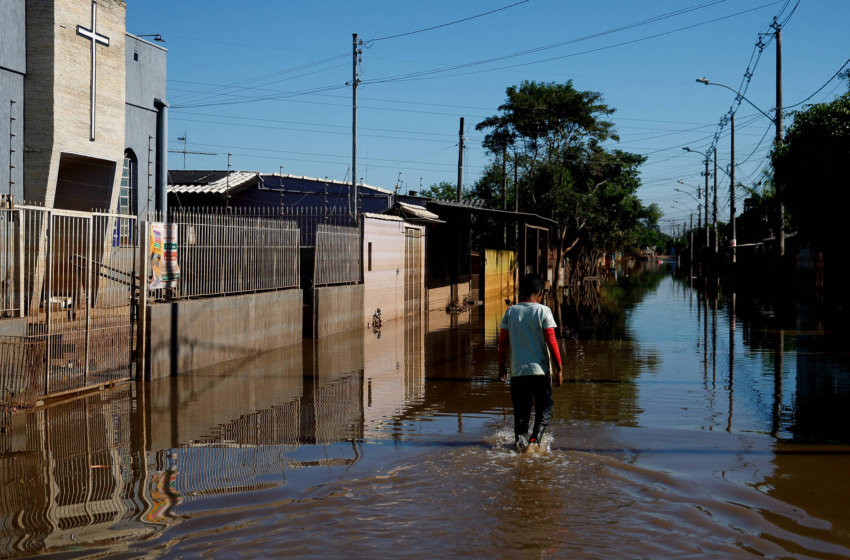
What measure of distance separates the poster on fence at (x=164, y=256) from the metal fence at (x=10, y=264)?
243 centimetres

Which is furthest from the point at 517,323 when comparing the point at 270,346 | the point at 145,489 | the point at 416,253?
the point at 416,253

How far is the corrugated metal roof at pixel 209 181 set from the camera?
94.6 feet

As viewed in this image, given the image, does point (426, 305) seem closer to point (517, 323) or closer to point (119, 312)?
point (119, 312)

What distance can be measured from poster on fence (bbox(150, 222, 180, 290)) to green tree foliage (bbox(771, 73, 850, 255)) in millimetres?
15397

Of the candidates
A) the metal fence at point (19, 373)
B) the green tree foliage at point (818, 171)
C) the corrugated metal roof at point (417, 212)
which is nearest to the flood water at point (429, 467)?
the metal fence at point (19, 373)

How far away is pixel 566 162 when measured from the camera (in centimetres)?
4378

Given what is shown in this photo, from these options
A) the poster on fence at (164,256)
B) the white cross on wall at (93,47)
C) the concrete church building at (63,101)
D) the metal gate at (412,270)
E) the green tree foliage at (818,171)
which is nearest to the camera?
the poster on fence at (164,256)

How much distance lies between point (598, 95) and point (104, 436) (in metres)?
38.4

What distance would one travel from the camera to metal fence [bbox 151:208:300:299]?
12.7 metres

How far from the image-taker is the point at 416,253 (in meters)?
26.4

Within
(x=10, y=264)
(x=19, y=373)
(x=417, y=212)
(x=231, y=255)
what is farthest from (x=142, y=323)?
(x=417, y=212)

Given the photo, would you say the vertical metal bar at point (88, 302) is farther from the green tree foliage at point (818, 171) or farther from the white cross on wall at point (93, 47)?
the green tree foliage at point (818, 171)

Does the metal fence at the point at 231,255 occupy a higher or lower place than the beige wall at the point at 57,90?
→ lower

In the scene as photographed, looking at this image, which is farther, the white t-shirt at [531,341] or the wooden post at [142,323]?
the wooden post at [142,323]
